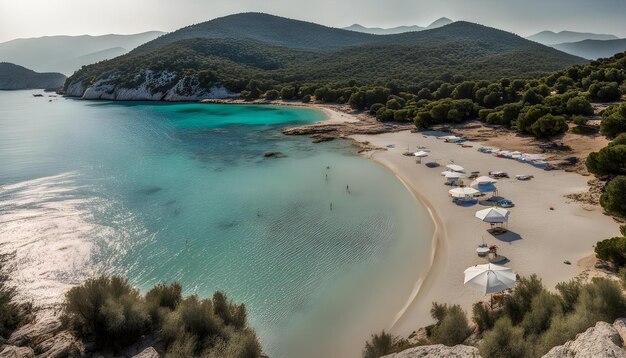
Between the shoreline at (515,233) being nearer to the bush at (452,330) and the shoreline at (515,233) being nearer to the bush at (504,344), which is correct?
the bush at (452,330)

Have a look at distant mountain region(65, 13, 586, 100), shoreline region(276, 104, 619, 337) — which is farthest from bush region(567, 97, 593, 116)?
distant mountain region(65, 13, 586, 100)

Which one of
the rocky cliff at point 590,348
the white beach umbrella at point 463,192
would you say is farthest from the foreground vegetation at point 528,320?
the white beach umbrella at point 463,192

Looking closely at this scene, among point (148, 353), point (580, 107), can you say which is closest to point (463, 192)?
point (148, 353)

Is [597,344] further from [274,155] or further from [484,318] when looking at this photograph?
[274,155]

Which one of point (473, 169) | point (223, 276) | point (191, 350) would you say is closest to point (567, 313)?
point (191, 350)

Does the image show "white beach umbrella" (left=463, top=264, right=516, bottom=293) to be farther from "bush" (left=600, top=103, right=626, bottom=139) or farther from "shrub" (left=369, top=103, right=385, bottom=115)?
"shrub" (left=369, top=103, right=385, bottom=115)
